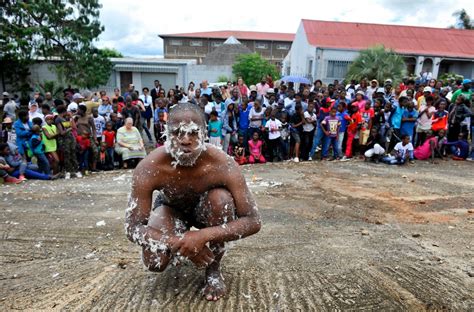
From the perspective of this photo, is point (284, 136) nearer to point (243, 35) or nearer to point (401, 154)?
point (401, 154)

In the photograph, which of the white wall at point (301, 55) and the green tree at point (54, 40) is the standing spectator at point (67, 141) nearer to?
the green tree at point (54, 40)

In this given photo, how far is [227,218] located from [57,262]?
70.5 inches

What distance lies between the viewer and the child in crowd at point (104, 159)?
24.9 feet

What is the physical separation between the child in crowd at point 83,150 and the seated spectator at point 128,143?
1.95ft

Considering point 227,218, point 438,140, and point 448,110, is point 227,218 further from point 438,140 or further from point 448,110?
point 448,110

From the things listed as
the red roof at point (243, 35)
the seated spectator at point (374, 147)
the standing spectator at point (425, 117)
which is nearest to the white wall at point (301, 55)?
the standing spectator at point (425, 117)

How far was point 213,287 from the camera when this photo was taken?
272 cm

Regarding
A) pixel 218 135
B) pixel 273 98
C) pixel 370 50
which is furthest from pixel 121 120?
pixel 370 50

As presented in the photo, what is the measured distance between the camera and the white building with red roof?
66.6 feet

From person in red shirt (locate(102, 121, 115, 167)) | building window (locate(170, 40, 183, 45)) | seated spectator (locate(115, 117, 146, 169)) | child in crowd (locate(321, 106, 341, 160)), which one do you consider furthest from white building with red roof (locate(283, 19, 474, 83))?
building window (locate(170, 40, 183, 45))

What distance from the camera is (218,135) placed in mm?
7910

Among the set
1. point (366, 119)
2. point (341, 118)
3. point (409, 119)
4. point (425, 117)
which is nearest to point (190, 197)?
point (341, 118)

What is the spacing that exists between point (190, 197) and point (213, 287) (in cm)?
68

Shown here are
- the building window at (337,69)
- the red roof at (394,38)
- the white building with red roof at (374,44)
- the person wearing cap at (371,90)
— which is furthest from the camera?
the red roof at (394,38)
